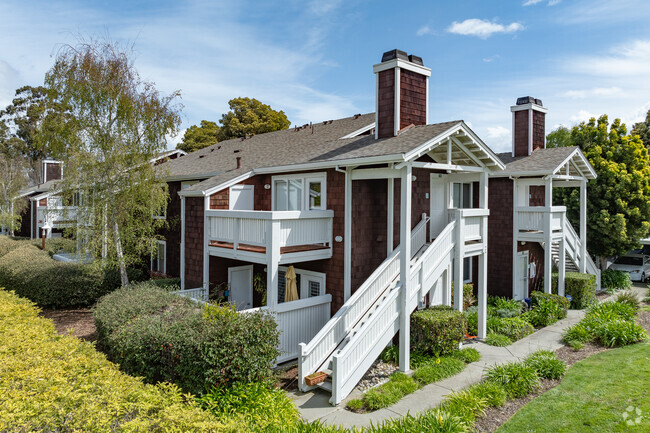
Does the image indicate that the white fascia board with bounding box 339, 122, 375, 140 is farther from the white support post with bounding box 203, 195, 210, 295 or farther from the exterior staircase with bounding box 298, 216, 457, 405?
the white support post with bounding box 203, 195, 210, 295

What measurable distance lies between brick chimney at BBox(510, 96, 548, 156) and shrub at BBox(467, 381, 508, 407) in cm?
1310

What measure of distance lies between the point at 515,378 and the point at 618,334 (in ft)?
16.7

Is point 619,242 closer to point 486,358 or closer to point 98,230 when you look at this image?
point 486,358

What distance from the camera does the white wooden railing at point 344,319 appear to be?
30.6ft

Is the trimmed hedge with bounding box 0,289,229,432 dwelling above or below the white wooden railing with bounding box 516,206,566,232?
below

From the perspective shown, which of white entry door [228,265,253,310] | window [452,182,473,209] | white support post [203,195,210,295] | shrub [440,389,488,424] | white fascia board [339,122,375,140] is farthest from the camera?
window [452,182,473,209]

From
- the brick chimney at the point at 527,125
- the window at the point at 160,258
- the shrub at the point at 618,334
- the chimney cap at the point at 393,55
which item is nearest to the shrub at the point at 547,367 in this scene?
the shrub at the point at 618,334

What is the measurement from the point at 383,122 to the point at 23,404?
10.8 meters

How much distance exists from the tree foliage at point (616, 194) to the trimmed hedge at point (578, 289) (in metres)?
4.81

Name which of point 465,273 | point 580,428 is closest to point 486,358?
point 580,428

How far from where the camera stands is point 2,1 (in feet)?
30.7

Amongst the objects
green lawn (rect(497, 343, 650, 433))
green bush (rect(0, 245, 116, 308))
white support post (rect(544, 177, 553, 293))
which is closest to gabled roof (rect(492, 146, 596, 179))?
white support post (rect(544, 177, 553, 293))

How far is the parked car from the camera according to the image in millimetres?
23109

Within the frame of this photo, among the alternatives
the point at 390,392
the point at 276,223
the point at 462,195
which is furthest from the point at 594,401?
the point at 462,195
